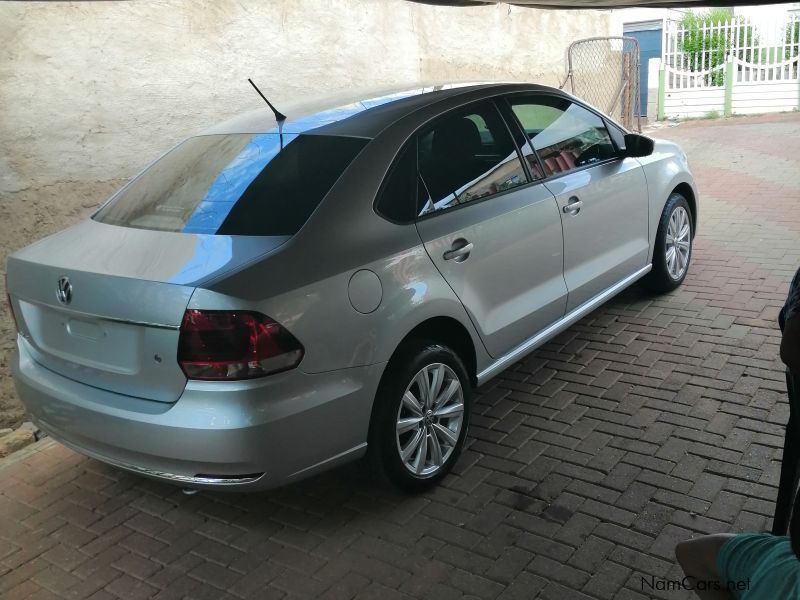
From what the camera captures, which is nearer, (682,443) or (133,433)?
(133,433)

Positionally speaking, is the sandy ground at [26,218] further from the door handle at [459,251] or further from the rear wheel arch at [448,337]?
the door handle at [459,251]

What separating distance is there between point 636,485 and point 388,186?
1.76 meters

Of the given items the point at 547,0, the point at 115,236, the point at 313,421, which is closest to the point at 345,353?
the point at 313,421

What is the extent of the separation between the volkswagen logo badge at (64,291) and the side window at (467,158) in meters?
1.56

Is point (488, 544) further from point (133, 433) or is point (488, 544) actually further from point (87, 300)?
point (87, 300)

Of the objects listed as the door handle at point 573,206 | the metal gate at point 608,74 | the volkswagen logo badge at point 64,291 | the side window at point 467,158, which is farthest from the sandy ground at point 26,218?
the metal gate at point 608,74

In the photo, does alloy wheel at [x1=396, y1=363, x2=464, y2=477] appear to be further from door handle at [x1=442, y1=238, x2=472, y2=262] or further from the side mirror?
the side mirror

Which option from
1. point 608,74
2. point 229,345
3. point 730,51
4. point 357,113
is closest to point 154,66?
point 357,113

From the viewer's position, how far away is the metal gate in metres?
12.9

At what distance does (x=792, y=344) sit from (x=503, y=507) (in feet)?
6.32

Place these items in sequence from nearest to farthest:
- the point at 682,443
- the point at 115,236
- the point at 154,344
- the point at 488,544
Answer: the point at 154,344
the point at 488,544
the point at 115,236
the point at 682,443

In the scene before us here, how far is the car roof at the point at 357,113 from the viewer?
383 cm

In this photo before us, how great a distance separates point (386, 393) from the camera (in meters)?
3.41

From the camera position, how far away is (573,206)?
15.0ft
